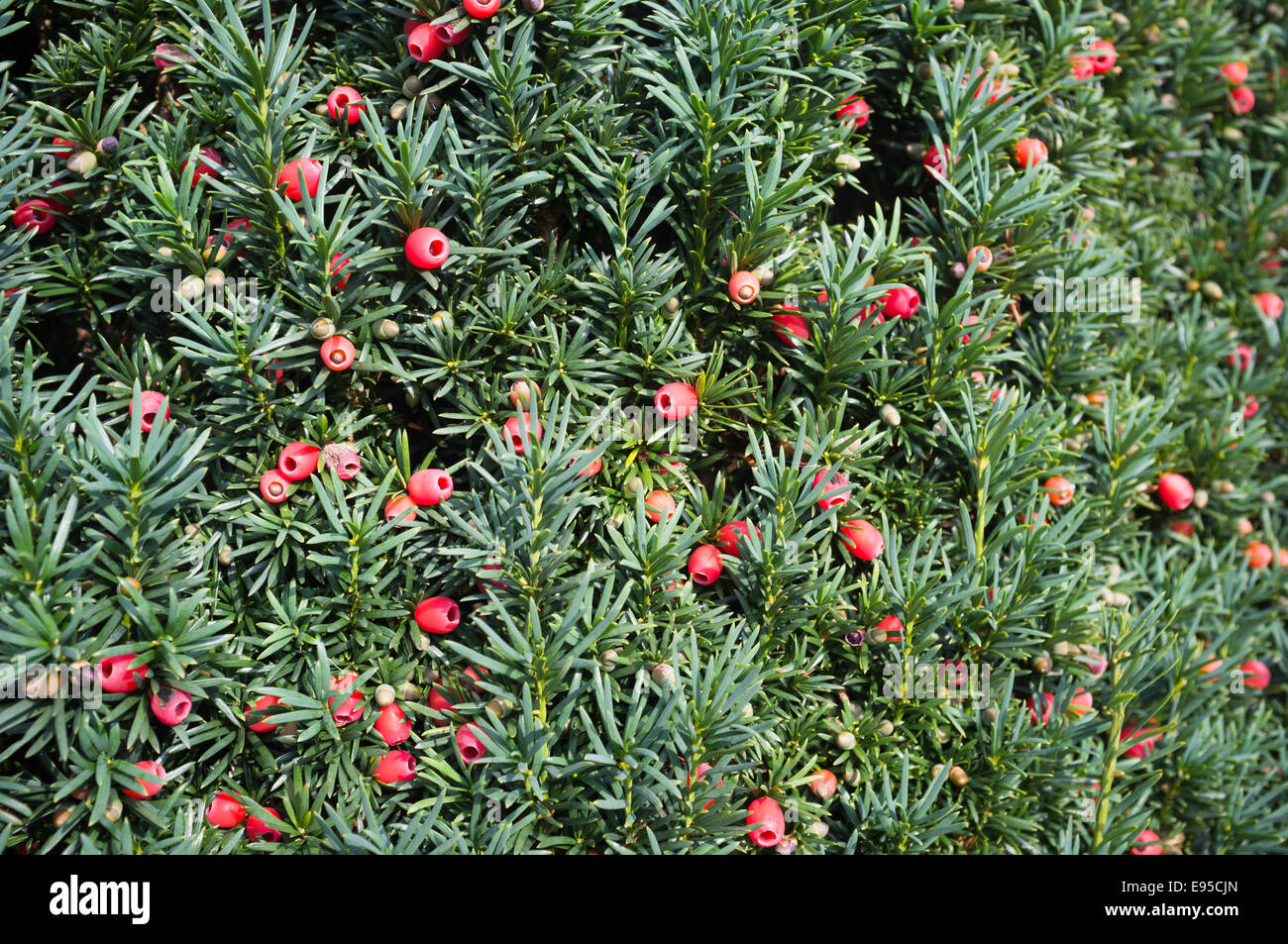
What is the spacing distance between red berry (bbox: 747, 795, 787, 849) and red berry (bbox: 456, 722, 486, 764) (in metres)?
0.49

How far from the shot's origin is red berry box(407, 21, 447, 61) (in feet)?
5.43

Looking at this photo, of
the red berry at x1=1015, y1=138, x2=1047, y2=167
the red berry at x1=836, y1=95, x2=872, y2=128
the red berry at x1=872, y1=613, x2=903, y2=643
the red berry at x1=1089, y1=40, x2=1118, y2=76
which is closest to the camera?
the red berry at x1=872, y1=613, x2=903, y2=643

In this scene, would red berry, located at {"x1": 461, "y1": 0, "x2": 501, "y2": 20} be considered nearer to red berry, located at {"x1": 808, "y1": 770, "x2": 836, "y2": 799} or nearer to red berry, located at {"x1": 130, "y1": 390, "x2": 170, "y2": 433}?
red berry, located at {"x1": 130, "y1": 390, "x2": 170, "y2": 433}

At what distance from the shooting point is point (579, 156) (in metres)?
1.74

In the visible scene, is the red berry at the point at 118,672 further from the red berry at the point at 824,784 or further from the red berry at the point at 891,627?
the red berry at the point at 891,627

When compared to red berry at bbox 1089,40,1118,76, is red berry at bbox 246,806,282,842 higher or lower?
lower

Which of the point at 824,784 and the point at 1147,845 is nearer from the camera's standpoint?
the point at 824,784

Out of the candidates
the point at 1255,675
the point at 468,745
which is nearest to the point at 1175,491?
the point at 1255,675

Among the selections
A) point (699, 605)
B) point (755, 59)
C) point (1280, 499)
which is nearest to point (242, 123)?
point (755, 59)

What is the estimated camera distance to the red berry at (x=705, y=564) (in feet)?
5.42

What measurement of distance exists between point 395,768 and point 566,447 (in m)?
0.65

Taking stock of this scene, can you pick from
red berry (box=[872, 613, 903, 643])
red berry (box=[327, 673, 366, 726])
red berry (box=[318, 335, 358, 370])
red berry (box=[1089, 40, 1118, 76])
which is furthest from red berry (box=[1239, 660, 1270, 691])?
red berry (box=[318, 335, 358, 370])

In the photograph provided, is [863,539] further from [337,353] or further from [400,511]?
[337,353]

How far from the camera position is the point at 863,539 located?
5.66 feet
